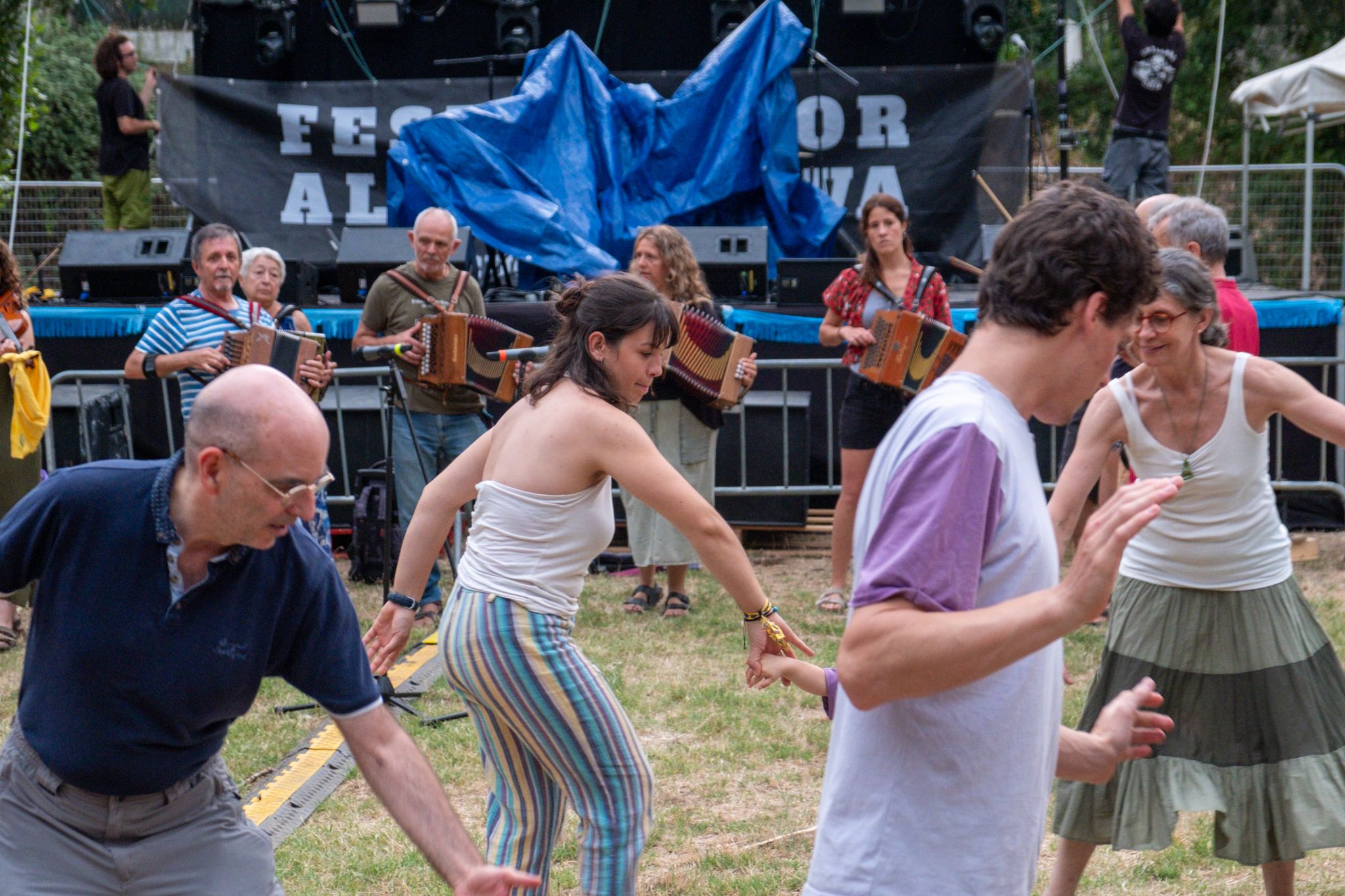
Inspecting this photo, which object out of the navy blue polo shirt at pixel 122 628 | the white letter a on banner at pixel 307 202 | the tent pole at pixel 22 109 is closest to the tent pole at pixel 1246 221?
the white letter a on banner at pixel 307 202

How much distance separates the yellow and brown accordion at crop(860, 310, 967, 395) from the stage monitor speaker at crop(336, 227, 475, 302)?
150 inches

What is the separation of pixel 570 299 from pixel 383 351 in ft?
9.51

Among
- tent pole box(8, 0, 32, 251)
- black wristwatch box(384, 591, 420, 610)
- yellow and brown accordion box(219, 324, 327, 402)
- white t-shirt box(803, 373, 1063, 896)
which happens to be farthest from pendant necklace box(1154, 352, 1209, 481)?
tent pole box(8, 0, 32, 251)

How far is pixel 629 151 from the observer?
35.2ft

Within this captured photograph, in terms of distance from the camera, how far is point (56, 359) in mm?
9062

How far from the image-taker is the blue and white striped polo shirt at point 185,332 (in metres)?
6.38

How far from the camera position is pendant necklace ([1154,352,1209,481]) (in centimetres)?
354

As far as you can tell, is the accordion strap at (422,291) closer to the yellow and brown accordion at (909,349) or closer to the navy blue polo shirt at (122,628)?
the yellow and brown accordion at (909,349)

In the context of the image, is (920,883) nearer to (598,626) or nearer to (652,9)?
(598,626)

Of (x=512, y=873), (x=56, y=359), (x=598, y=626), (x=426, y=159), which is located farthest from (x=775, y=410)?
(x=512, y=873)

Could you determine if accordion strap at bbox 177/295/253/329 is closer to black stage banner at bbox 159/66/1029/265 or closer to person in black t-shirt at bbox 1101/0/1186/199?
black stage banner at bbox 159/66/1029/265

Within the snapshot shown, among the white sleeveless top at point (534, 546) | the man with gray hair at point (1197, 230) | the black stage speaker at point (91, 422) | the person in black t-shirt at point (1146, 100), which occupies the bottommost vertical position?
the black stage speaker at point (91, 422)

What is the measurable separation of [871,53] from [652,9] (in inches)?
81.4

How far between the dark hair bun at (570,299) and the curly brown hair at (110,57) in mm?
8703
